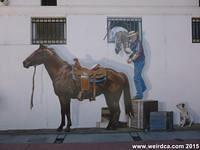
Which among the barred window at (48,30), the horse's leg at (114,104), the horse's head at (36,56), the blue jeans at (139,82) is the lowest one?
the horse's leg at (114,104)

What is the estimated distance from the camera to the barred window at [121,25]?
13047 millimetres

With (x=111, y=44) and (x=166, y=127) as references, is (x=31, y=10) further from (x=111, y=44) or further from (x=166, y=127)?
(x=166, y=127)

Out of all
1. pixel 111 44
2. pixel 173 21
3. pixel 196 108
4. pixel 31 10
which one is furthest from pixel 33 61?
pixel 196 108

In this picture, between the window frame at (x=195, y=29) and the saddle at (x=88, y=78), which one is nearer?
the saddle at (x=88, y=78)

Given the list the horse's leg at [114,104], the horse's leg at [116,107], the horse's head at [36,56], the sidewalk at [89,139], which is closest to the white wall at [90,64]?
the horse's head at [36,56]

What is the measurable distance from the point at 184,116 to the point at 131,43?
320cm

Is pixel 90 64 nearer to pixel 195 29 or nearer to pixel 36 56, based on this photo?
pixel 36 56

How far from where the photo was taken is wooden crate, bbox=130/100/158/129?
1248cm

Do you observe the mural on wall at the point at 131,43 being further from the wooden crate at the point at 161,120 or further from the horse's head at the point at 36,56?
the horse's head at the point at 36,56

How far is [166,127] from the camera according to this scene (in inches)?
493

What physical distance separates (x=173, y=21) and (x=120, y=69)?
2.61m

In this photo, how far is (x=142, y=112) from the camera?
12.5 m

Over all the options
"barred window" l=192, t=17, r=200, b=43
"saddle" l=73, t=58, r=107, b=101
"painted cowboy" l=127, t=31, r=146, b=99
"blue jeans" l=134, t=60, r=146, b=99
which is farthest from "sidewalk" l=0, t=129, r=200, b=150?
"barred window" l=192, t=17, r=200, b=43

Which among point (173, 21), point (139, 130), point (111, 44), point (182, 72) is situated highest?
point (173, 21)
